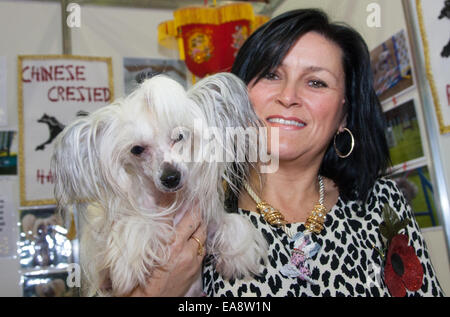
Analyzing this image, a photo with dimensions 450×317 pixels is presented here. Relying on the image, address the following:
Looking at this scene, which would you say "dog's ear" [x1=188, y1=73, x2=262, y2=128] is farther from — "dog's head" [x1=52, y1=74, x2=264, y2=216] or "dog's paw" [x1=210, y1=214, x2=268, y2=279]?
"dog's paw" [x1=210, y1=214, x2=268, y2=279]

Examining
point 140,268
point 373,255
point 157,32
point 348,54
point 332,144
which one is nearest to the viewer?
point 140,268

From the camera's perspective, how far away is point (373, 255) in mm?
1163

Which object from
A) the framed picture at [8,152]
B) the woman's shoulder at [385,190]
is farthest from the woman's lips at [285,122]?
the framed picture at [8,152]

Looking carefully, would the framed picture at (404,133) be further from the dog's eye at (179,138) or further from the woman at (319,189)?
the dog's eye at (179,138)

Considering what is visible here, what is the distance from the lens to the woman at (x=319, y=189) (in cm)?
109

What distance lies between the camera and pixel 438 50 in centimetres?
163

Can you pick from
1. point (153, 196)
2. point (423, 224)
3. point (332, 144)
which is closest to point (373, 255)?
point (332, 144)

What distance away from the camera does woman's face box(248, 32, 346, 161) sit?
115cm

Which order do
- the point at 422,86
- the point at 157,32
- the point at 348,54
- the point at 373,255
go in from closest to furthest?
the point at 373,255
the point at 348,54
the point at 422,86
the point at 157,32

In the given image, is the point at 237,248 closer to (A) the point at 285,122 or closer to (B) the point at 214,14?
(A) the point at 285,122

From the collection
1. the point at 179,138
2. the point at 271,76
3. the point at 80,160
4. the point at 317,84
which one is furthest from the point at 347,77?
the point at 80,160

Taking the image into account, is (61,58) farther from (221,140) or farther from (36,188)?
(221,140)

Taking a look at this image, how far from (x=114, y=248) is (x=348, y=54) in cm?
86

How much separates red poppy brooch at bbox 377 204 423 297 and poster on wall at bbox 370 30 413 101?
32.7 inches
